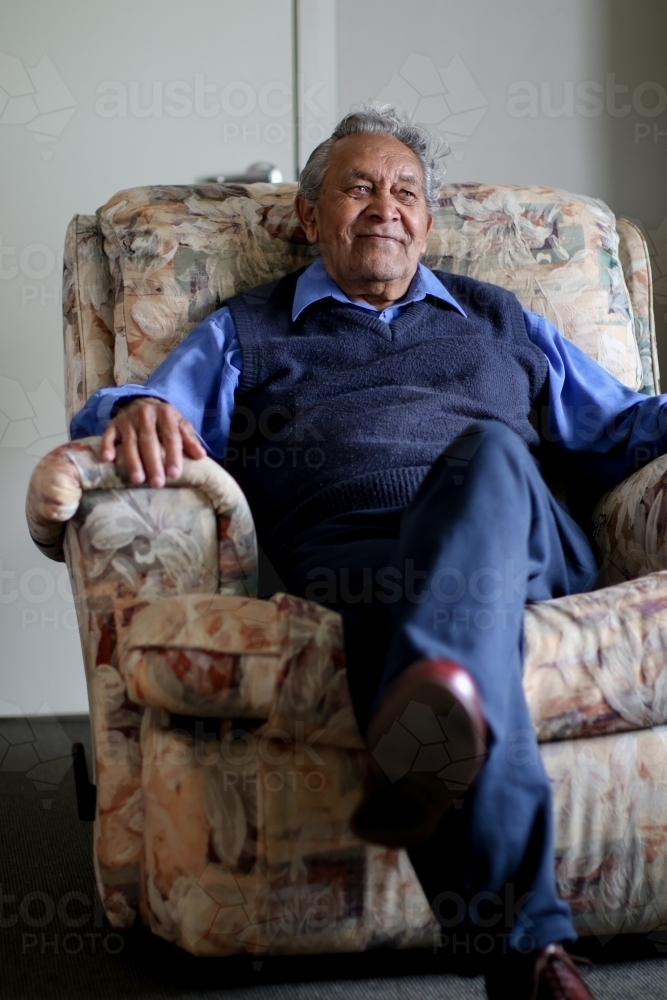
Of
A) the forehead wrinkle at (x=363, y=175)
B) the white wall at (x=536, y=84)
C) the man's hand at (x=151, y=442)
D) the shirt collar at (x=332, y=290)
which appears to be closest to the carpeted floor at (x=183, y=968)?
the man's hand at (x=151, y=442)

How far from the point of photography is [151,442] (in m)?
1.18

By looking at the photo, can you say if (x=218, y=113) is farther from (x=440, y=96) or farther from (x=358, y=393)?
(x=358, y=393)

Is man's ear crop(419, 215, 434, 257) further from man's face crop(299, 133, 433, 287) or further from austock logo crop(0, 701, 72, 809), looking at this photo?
austock logo crop(0, 701, 72, 809)

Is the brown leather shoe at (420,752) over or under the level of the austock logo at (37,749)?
over

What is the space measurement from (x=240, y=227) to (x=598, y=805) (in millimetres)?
1151

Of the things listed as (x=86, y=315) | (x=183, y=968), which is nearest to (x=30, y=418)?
(x=86, y=315)

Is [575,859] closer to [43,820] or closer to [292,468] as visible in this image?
[292,468]

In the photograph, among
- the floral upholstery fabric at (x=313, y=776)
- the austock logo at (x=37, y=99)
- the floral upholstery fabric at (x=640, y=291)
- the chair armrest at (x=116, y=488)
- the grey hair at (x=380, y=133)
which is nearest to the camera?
the floral upholstery fabric at (x=313, y=776)

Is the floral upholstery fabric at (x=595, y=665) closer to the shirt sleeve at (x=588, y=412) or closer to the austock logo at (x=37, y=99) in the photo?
the shirt sleeve at (x=588, y=412)

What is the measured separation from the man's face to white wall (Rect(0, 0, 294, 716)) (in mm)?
722

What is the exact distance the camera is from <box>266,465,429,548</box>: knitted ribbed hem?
4.51 ft

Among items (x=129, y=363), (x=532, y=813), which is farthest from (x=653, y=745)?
(x=129, y=363)

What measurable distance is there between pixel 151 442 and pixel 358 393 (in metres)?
0.44

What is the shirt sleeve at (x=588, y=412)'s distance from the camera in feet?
5.35
